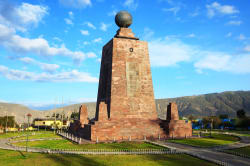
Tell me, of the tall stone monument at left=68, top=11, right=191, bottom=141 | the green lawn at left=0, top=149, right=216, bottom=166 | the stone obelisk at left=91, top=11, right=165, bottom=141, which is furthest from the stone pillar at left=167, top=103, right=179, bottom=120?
the green lawn at left=0, top=149, right=216, bottom=166

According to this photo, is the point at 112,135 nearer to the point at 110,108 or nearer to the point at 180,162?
the point at 110,108

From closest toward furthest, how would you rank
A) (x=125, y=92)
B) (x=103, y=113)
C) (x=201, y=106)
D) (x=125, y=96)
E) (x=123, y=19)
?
(x=103, y=113)
(x=125, y=96)
(x=125, y=92)
(x=123, y=19)
(x=201, y=106)

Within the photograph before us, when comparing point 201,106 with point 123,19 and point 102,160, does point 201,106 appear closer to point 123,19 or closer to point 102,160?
point 123,19

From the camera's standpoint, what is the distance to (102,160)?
15258 millimetres

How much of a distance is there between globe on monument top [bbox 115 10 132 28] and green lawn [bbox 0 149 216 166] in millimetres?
20580

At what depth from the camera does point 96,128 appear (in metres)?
24.7

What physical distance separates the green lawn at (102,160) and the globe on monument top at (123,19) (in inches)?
810

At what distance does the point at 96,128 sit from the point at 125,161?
404 inches

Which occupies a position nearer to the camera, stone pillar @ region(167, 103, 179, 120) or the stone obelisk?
the stone obelisk

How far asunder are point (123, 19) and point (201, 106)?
110 meters

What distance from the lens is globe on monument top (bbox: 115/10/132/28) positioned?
3111 centimetres

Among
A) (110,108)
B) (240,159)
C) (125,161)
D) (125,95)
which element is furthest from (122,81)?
(240,159)

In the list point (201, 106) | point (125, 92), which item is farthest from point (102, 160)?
point (201, 106)

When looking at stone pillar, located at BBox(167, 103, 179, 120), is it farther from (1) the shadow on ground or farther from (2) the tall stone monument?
(1) the shadow on ground
